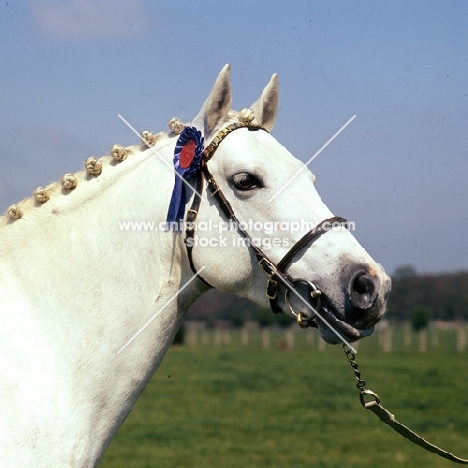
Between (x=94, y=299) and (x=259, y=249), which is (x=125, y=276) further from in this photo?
(x=259, y=249)

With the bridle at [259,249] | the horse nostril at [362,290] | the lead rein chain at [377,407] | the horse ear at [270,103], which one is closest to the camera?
the horse nostril at [362,290]

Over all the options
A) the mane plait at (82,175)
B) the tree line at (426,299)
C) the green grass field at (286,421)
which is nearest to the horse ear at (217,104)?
the mane plait at (82,175)

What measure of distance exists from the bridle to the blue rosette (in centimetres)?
4

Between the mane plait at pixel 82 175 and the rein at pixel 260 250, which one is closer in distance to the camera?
the rein at pixel 260 250

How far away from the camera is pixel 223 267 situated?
359 cm

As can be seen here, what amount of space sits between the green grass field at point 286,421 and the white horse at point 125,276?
28.7ft

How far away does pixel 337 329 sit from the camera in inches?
135

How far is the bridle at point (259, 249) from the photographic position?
342cm

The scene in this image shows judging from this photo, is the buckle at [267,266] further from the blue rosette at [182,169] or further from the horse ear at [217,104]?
the horse ear at [217,104]

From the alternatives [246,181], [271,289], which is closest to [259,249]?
[271,289]

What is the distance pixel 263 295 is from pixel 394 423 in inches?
40.3

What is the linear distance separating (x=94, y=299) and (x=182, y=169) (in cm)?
75

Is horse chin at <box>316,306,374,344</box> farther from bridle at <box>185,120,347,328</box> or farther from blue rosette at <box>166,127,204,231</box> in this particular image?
blue rosette at <box>166,127,204,231</box>

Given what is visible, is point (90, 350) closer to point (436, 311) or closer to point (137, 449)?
point (137, 449)
